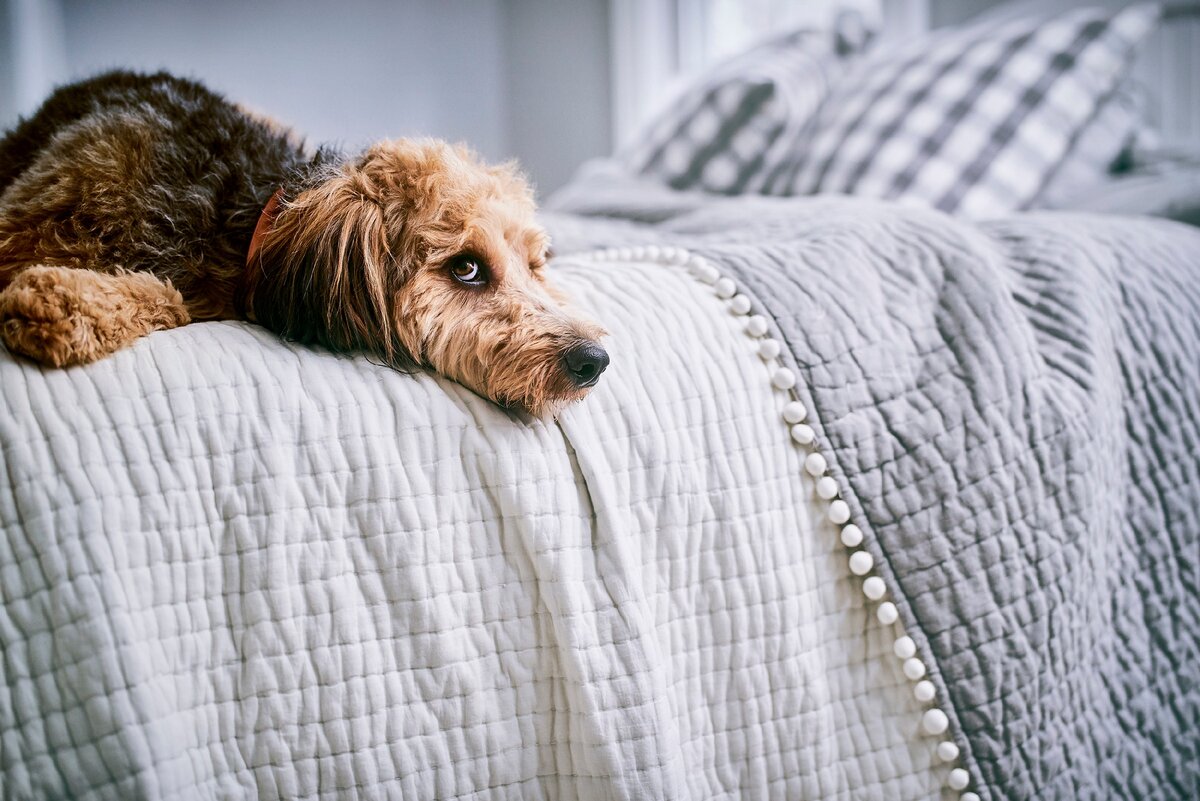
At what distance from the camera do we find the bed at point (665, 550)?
729 mm

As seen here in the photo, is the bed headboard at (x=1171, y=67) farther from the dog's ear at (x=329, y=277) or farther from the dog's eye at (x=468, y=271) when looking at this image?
the dog's ear at (x=329, y=277)

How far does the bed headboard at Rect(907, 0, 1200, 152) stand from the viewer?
2223mm

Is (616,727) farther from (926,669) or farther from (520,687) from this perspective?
(926,669)

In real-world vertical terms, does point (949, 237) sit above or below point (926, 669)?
above

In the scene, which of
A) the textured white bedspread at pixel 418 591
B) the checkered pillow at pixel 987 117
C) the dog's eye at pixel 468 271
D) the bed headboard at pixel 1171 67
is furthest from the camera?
the bed headboard at pixel 1171 67

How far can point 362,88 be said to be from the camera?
4.07 meters

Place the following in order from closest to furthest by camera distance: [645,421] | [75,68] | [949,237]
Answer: [645,421], [949,237], [75,68]

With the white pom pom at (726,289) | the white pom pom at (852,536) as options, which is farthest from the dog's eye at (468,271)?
the white pom pom at (852,536)

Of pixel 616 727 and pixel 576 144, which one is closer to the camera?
pixel 616 727

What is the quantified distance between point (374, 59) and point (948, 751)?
13.4 feet

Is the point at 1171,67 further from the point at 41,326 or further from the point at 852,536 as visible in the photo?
the point at 41,326

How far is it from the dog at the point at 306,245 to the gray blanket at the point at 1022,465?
325 mm

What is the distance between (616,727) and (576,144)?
4029 millimetres

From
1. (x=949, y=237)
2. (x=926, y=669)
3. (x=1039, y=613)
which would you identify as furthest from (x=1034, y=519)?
(x=949, y=237)
